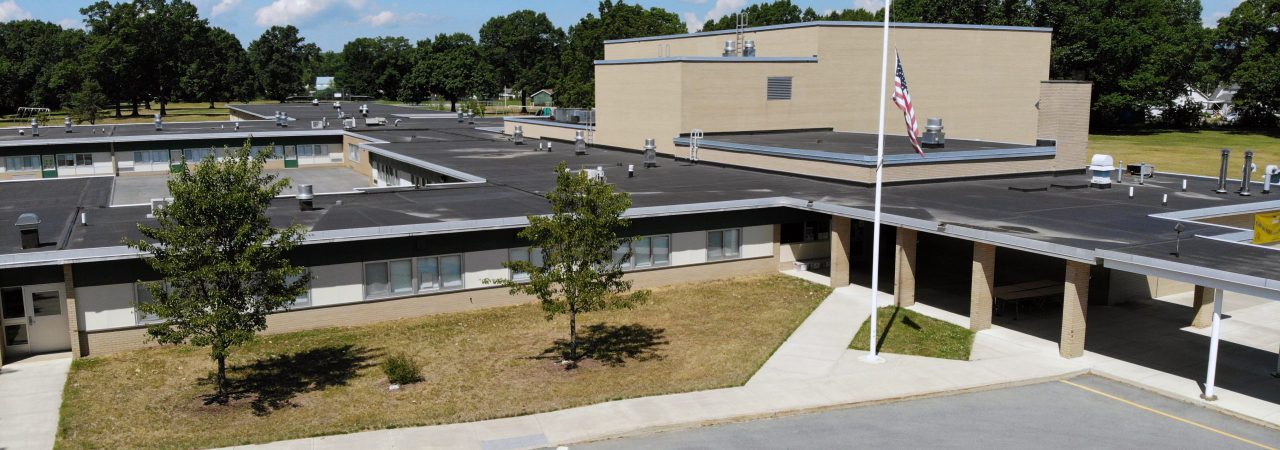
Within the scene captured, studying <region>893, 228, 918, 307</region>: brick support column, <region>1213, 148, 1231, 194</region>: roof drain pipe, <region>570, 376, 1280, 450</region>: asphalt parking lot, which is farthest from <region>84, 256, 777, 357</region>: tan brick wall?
<region>1213, 148, 1231, 194</region>: roof drain pipe

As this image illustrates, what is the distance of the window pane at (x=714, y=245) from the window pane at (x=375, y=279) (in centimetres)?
1094

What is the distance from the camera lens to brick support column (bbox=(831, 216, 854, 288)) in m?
30.0

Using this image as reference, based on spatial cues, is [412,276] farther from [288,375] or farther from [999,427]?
[999,427]

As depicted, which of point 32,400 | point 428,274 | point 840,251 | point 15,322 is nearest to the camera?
point 32,400

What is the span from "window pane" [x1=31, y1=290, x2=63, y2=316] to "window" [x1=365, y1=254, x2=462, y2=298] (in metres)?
7.46

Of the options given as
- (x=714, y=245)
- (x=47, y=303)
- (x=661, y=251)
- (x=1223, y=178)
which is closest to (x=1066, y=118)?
(x=1223, y=178)

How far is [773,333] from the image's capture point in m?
25.2

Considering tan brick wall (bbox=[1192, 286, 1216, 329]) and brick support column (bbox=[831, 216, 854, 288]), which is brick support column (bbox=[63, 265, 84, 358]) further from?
tan brick wall (bbox=[1192, 286, 1216, 329])

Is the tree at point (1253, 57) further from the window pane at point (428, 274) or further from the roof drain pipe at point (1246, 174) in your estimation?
the window pane at point (428, 274)

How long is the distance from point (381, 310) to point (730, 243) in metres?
12.1

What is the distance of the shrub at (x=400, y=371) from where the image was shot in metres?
20.7

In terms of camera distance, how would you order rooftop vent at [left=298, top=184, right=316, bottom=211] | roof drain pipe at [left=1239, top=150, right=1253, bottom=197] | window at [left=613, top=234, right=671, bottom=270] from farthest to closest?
roof drain pipe at [left=1239, top=150, right=1253, bottom=197] → window at [left=613, top=234, right=671, bottom=270] → rooftop vent at [left=298, top=184, right=316, bottom=211]

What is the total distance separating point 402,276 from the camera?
2669 centimetres

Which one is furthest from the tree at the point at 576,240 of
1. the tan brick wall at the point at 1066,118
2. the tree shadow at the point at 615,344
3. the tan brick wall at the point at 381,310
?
the tan brick wall at the point at 1066,118
